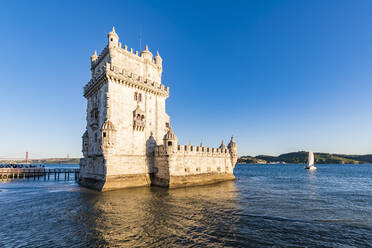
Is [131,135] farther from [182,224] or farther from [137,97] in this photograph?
[182,224]

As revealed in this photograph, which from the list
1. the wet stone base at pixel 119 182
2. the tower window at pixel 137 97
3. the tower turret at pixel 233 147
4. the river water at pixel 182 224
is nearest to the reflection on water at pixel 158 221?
the river water at pixel 182 224

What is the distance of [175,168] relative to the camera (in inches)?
1126

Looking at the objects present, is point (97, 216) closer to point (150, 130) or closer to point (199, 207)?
point (199, 207)

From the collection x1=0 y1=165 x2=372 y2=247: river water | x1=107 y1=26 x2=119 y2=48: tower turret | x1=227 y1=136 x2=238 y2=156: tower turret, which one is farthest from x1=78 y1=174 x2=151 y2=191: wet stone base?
x1=107 y1=26 x2=119 y2=48: tower turret

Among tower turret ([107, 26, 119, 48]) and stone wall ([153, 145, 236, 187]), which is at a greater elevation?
tower turret ([107, 26, 119, 48])

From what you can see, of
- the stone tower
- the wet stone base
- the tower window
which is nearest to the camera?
the wet stone base

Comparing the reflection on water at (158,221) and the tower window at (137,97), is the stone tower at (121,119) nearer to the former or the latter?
the tower window at (137,97)

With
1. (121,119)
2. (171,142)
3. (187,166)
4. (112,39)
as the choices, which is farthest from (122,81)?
(187,166)

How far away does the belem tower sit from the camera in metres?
26.6

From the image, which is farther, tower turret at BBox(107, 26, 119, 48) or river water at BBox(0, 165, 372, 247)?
tower turret at BBox(107, 26, 119, 48)

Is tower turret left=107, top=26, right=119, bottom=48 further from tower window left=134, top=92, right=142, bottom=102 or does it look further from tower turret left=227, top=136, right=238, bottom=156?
tower turret left=227, top=136, right=238, bottom=156

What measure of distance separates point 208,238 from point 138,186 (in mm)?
19789

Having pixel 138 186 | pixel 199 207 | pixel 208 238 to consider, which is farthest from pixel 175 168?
pixel 208 238

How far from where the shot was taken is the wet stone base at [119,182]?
25266mm
